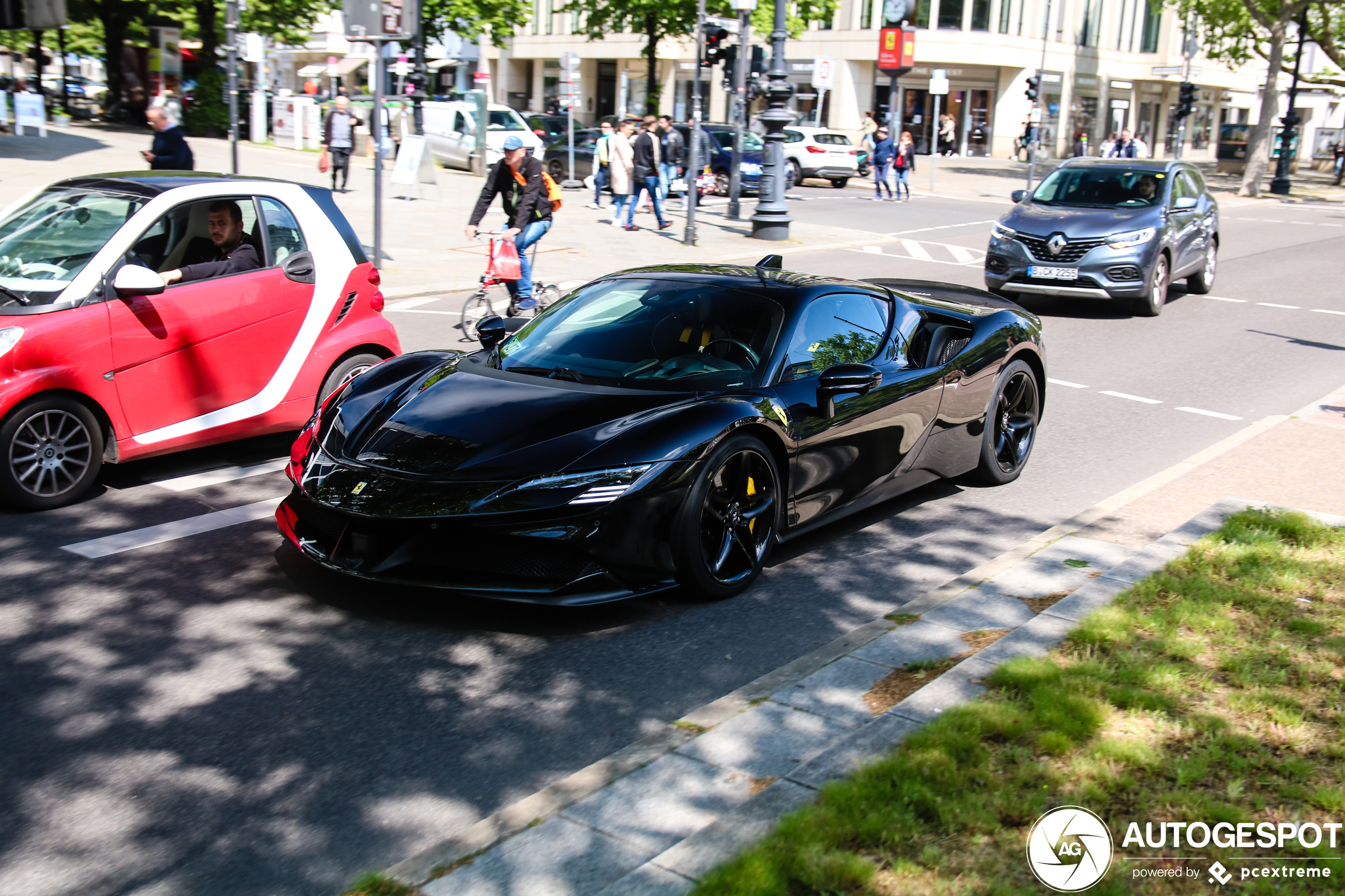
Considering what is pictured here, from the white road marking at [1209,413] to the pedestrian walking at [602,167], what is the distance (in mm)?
15935

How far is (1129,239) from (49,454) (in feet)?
39.0

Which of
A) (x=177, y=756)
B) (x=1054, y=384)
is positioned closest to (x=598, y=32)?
(x=1054, y=384)

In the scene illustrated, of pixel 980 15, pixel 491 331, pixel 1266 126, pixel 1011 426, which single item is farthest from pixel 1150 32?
pixel 491 331

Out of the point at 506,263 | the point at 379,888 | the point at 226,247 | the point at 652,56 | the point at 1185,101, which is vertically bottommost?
the point at 379,888

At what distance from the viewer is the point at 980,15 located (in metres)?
61.4

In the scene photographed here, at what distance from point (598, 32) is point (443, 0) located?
19.6 feet

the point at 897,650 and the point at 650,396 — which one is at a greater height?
the point at 650,396

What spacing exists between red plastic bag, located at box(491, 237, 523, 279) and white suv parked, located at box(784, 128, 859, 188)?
25.0 m

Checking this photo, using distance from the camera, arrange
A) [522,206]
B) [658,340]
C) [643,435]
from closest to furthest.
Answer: [643,435] < [658,340] < [522,206]

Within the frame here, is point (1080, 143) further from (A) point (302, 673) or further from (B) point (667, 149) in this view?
(A) point (302, 673)

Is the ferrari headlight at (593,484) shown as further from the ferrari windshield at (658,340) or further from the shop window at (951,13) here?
the shop window at (951,13)

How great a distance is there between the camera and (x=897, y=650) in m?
4.62

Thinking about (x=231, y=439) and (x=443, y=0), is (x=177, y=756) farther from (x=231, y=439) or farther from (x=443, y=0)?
(x=443, y=0)

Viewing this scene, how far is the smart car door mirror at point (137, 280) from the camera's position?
20.3 feet
